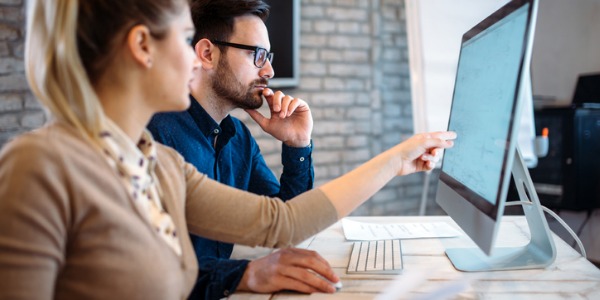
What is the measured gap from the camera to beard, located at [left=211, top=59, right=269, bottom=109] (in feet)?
4.94

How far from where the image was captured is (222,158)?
144 centimetres

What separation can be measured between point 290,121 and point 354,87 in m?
1.80

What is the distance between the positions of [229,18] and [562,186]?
2192 mm

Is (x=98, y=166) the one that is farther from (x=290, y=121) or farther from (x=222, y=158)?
(x=290, y=121)

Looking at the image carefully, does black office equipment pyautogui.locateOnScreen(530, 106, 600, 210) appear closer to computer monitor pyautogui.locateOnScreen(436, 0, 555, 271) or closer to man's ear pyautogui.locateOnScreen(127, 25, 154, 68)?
computer monitor pyautogui.locateOnScreen(436, 0, 555, 271)

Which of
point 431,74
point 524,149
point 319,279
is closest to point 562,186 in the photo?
point 524,149

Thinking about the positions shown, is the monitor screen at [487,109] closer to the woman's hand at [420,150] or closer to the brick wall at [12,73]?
the woman's hand at [420,150]

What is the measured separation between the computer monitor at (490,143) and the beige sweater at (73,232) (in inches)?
20.3

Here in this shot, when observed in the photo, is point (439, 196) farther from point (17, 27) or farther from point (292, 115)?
point (17, 27)

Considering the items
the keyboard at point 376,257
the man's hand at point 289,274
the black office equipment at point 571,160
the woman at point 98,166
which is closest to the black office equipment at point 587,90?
the black office equipment at point 571,160

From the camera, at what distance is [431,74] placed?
110 inches

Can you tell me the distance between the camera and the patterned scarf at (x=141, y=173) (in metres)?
0.68

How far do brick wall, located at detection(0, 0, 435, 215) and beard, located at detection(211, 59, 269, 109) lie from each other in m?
1.34

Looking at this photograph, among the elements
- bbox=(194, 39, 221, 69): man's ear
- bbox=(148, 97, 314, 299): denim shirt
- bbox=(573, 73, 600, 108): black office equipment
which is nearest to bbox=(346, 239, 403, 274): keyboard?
bbox=(148, 97, 314, 299): denim shirt
